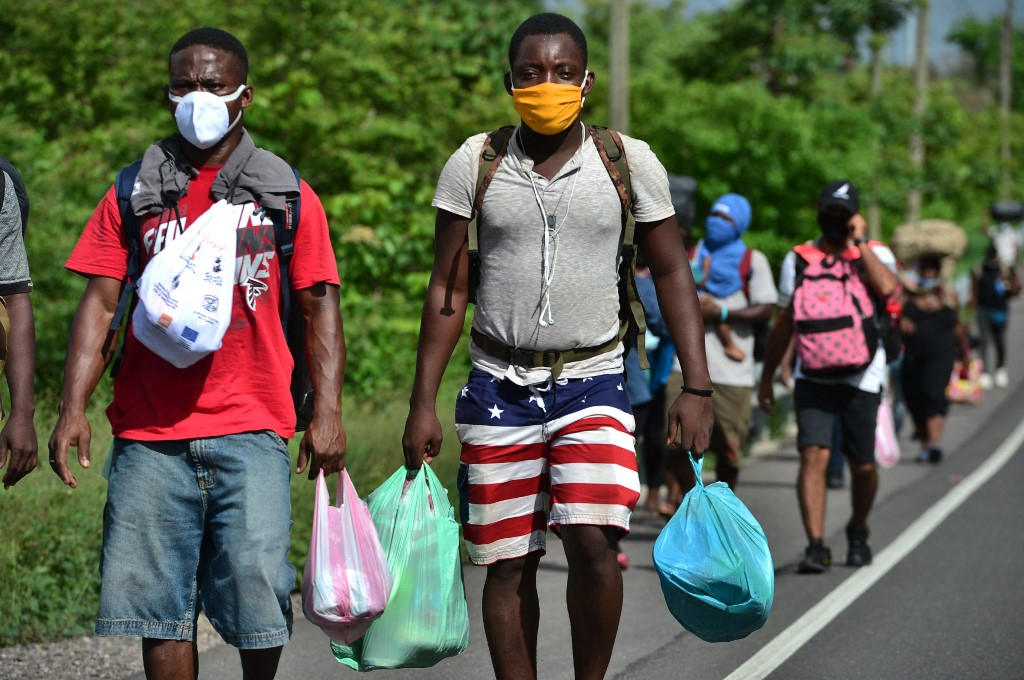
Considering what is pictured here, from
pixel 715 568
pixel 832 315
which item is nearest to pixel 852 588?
pixel 832 315

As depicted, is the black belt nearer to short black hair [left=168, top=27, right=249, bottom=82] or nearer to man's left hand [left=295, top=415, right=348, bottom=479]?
man's left hand [left=295, top=415, right=348, bottom=479]

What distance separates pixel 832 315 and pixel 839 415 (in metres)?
0.53

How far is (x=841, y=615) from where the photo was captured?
6.37 meters

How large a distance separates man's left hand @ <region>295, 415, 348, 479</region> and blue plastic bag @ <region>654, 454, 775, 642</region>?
0.94 metres

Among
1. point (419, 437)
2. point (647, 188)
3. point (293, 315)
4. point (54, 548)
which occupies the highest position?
point (647, 188)

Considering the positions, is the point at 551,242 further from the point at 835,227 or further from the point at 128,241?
the point at 835,227

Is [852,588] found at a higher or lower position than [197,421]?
lower

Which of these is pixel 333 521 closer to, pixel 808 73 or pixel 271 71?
pixel 271 71

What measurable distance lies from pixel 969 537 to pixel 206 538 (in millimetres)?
5695

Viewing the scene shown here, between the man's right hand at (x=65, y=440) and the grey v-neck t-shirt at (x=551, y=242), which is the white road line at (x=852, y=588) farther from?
the man's right hand at (x=65, y=440)

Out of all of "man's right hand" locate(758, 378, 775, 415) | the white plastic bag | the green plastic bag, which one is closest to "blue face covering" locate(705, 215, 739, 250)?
"man's right hand" locate(758, 378, 775, 415)

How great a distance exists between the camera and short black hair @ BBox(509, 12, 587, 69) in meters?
4.15

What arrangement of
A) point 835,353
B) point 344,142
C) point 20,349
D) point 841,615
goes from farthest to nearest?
point 344,142, point 835,353, point 841,615, point 20,349

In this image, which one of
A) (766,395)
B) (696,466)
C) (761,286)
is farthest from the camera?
(761,286)
